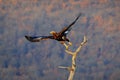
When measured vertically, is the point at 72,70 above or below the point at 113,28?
above

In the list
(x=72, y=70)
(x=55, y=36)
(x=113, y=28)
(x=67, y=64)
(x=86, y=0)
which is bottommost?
(x=67, y=64)

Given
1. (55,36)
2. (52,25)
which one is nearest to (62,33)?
(55,36)

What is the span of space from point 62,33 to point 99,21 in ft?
17.8

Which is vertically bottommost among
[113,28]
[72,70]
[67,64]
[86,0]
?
[67,64]

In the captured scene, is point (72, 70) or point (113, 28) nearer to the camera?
point (72, 70)

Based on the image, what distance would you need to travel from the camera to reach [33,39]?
6.72 meters

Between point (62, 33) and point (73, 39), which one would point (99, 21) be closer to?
point (73, 39)

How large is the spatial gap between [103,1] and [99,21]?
Answer: 58 cm

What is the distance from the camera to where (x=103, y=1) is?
473 inches

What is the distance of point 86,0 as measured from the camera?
12.0 meters

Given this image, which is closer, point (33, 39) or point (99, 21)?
point (33, 39)

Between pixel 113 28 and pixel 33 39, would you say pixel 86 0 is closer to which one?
pixel 113 28

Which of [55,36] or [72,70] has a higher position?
[55,36]

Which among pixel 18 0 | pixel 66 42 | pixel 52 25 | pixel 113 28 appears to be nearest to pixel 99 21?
pixel 113 28
